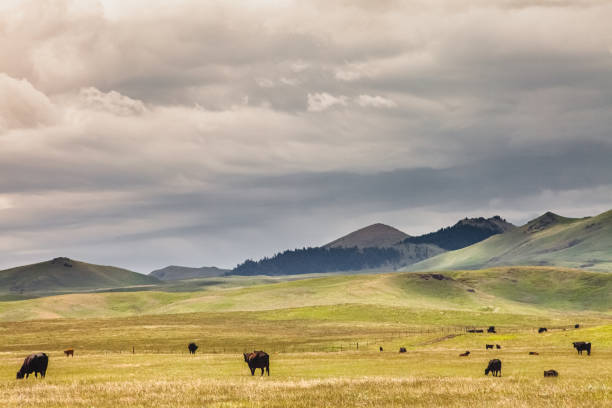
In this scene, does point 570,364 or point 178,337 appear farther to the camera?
point 178,337

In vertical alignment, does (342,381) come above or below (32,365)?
below

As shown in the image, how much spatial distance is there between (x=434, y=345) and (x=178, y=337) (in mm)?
63271

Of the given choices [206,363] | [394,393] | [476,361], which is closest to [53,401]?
[394,393]

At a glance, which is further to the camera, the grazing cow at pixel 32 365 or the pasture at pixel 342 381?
the grazing cow at pixel 32 365

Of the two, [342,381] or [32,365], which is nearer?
[342,381]

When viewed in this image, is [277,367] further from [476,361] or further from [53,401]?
[53,401]

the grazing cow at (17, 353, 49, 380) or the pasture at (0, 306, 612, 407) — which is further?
the grazing cow at (17, 353, 49, 380)

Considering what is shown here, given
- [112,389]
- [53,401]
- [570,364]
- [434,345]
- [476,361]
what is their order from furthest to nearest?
[434,345], [476,361], [570,364], [112,389], [53,401]

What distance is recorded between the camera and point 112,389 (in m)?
36.3

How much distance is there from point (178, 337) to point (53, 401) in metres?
108

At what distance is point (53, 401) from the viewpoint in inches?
1243

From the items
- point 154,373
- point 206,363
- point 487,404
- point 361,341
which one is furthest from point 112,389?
point 361,341

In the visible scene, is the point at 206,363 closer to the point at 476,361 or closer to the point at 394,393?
the point at 476,361

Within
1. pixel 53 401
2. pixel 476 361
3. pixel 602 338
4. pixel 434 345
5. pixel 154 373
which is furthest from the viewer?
pixel 434 345
